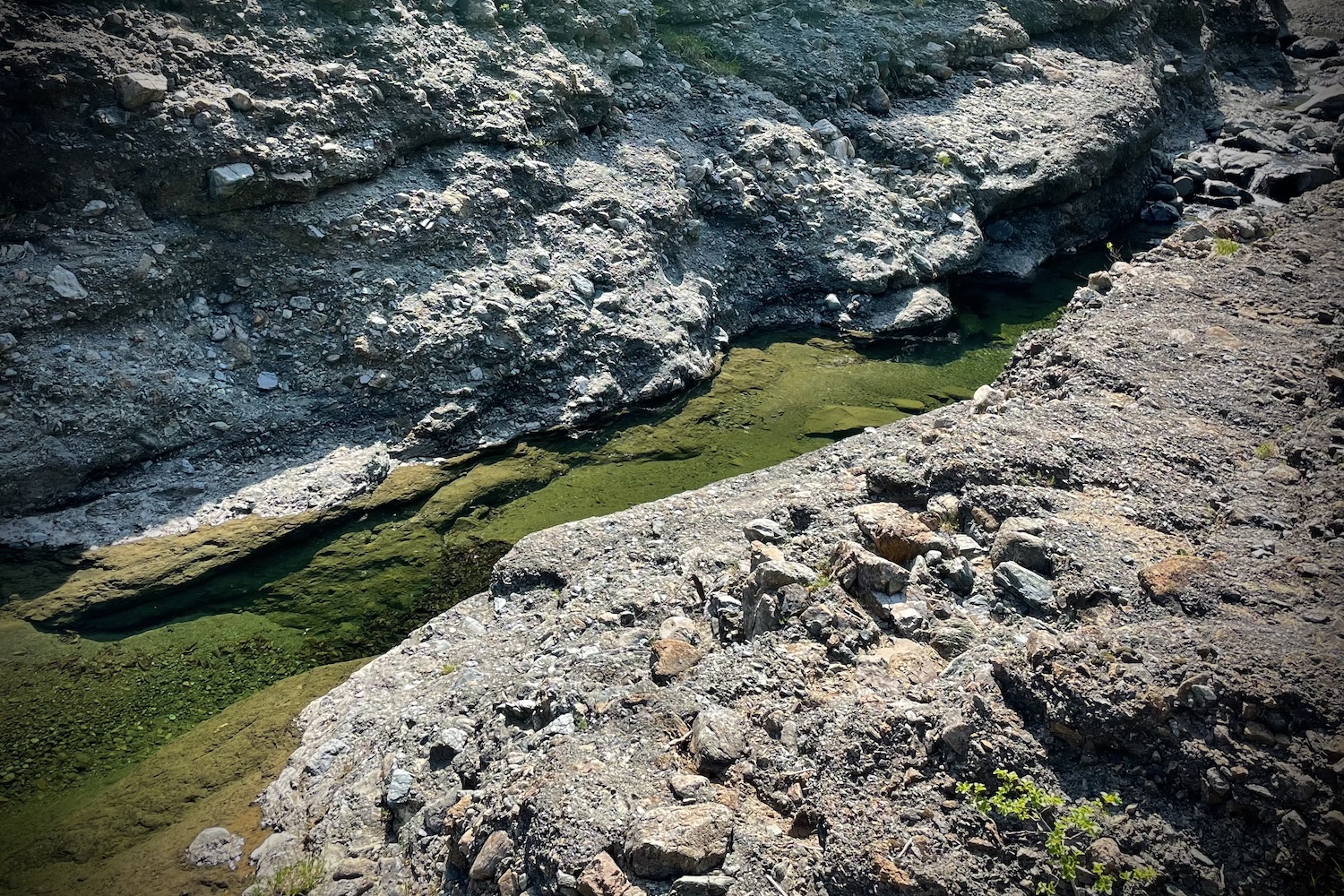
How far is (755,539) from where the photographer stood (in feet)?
23.2

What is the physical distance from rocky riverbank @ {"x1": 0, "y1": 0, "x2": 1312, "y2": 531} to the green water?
1.95ft

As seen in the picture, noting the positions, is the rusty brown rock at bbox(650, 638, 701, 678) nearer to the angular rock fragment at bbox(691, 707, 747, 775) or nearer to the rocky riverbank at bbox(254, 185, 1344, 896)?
the rocky riverbank at bbox(254, 185, 1344, 896)

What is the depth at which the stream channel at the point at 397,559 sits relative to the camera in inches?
300

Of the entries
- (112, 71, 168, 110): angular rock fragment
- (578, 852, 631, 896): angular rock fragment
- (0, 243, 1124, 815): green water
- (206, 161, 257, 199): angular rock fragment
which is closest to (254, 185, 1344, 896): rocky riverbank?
(578, 852, 631, 896): angular rock fragment

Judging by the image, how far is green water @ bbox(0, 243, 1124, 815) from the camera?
25.1 ft

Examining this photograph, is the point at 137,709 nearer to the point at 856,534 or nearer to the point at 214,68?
the point at 856,534

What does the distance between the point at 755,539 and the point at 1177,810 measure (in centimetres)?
348

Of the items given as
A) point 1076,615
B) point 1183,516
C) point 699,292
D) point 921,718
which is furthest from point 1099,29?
point 921,718

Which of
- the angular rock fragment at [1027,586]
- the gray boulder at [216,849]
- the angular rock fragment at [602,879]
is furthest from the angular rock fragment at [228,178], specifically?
the angular rock fragment at [1027,586]

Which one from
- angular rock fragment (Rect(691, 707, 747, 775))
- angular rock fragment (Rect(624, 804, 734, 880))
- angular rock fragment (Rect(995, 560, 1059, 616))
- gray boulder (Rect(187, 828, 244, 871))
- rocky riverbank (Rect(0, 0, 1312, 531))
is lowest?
gray boulder (Rect(187, 828, 244, 871))

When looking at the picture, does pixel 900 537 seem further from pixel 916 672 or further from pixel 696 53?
pixel 696 53

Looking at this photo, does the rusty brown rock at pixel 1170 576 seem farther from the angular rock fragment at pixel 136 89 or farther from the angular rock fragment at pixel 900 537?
the angular rock fragment at pixel 136 89

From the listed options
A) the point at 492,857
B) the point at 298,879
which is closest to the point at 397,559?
the point at 298,879

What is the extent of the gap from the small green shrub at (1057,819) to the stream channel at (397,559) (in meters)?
5.85
